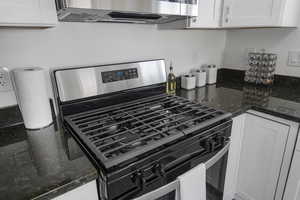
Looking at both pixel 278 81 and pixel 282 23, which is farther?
pixel 278 81

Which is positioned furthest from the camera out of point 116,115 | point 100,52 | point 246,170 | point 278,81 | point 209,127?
point 278,81

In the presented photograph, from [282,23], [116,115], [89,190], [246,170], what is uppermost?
[282,23]

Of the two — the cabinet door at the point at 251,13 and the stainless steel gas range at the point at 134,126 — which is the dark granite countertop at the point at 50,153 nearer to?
the stainless steel gas range at the point at 134,126

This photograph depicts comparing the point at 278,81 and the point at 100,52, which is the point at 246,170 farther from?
the point at 100,52

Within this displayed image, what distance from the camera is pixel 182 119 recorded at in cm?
99

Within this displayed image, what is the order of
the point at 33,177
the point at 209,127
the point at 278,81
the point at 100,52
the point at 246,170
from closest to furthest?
the point at 33,177
the point at 209,127
the point at 100,52
the point at 246,170
the point at 278,81

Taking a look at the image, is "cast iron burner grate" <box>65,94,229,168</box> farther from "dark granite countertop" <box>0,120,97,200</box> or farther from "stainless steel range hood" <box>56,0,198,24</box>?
"stainless steel range hood" <box>56,0,198,24</box>

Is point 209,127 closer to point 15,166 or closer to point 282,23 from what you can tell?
point 15,166

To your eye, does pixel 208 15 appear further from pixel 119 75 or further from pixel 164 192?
pixel 164 192

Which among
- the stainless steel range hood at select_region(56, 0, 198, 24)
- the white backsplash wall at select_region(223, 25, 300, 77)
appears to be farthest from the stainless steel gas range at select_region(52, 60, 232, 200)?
A: the white backsplash wall at select_region(223, 25, 300, 77)

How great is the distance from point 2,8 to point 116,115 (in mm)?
656

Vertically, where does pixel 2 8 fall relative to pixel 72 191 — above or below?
above

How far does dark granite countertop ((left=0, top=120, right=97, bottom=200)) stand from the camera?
0.60 m

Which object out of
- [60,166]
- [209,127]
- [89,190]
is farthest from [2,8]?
[209,127]
